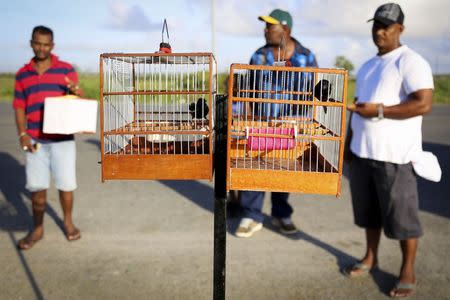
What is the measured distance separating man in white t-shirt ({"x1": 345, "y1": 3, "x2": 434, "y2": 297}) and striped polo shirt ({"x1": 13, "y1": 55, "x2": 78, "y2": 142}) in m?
2.48

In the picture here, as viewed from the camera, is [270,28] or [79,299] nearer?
[79,299]

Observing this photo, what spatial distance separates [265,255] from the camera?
12.9 ft

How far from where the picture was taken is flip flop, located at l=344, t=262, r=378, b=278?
11.7 ft

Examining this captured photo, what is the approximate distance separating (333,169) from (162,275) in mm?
2085

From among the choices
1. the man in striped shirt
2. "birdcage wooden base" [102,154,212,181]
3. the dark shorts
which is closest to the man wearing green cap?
the dark shorts

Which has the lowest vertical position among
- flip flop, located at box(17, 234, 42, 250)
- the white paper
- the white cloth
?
flip flop, located at box(17, 234, 42, 250)

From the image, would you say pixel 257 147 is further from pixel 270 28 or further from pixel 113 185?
pixel 113 185

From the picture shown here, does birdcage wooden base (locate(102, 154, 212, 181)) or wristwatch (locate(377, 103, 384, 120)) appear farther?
wristwatch (locate(377, 103, 384, 120))

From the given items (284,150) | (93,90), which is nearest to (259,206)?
(284,150)

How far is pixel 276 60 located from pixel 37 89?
2.11 metres

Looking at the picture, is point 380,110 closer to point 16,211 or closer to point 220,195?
point 220,195

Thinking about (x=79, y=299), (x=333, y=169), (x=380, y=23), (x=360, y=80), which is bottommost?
(x=79, y=299)

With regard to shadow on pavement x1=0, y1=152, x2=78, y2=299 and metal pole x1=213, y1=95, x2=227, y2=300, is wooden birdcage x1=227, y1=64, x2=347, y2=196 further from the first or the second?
shadow on pavement x1=0, y1=152, x2=78, y2=299

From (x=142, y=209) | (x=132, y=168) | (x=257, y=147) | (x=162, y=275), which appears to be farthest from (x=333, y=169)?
(x=142, y=209)
